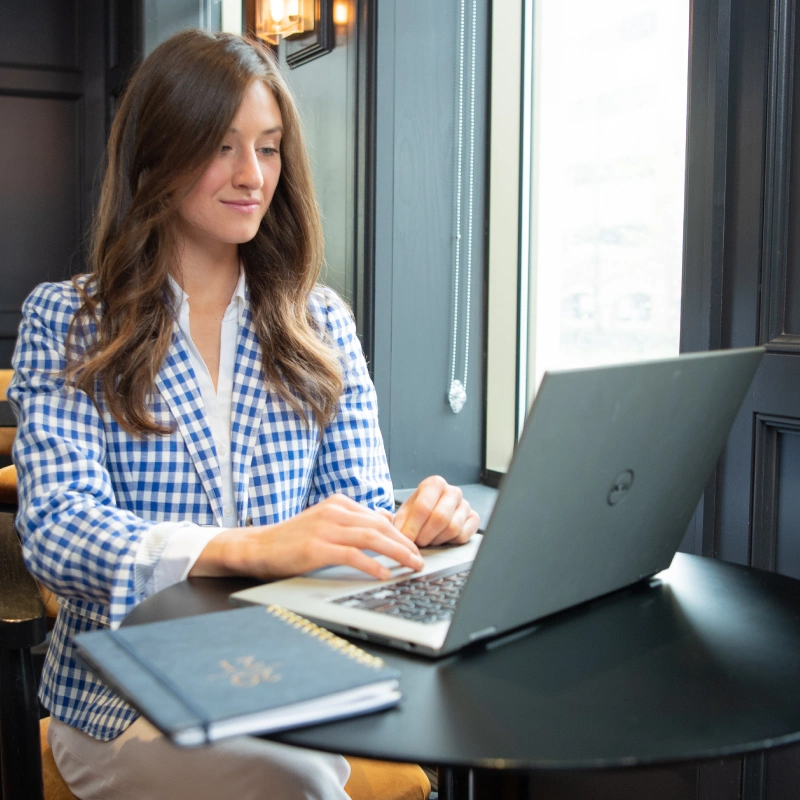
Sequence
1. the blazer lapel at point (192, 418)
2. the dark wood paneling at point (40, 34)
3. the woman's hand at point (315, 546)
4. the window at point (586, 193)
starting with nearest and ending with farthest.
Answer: the woman's hand at point (315, 546) < the blazer lapel at point (192, 418) < the window at point (586, 193) < the dark wood paneling at point (40, 34)

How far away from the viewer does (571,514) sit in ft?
2.58

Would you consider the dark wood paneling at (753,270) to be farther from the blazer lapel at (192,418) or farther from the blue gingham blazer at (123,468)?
the blazer lapel at (192,418)

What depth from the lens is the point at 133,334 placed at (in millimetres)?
1361

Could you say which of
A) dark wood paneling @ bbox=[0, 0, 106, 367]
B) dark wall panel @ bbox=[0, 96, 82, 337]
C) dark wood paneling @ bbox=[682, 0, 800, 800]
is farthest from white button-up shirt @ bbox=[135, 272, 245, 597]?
dark wall panel @ bbox=[0, 96, 82, 337]

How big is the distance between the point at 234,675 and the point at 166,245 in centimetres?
91

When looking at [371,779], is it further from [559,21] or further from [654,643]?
[559,21]

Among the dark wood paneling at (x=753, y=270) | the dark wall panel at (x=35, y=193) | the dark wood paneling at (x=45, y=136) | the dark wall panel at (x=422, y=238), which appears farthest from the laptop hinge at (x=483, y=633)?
the dark wall panel at (x=35, y=193)

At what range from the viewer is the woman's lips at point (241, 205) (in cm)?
140

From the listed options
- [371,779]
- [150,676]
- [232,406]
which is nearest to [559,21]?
[232,406]

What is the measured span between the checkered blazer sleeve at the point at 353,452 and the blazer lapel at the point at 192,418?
7.5 inches

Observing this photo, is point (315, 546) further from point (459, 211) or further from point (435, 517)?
point (459, 211)

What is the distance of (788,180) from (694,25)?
1.01 ft

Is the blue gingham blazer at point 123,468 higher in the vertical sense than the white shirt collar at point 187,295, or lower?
lower

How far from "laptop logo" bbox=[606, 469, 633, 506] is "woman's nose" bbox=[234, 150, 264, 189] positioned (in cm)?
78
